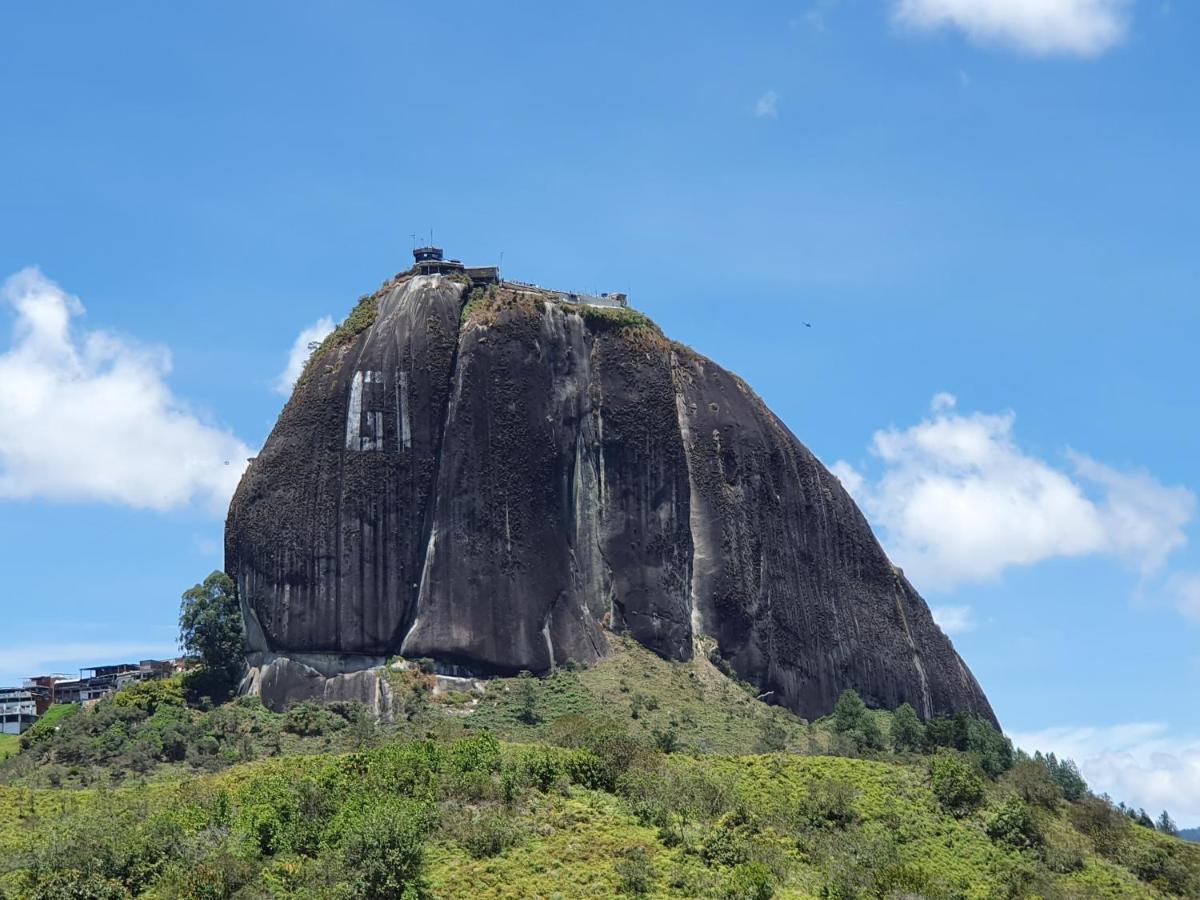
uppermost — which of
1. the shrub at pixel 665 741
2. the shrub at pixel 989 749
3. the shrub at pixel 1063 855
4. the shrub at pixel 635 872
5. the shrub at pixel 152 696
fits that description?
the shrub at pixel 152 696

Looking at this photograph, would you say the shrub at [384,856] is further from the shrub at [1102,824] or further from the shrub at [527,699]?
the shrub at [1102,824]

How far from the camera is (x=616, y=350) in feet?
381

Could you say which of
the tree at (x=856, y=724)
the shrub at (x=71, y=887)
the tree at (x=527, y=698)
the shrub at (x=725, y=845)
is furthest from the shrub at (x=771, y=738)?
the shrub at (x=71, y=887)

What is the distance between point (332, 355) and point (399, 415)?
663cm

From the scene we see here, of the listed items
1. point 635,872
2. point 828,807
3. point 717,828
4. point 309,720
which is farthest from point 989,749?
point 635,872

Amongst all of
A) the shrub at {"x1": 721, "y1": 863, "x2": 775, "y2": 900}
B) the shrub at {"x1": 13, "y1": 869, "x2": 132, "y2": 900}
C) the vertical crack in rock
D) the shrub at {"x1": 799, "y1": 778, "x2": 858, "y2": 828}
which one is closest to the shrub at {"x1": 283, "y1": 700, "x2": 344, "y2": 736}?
the shrub at {"x1": 799, "y1": 778, "x2": 858, "y2": 828}

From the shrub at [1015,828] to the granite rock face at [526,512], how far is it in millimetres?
32654

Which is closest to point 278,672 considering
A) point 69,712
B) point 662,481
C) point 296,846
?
point 69,712

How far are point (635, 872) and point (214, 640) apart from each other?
50256 millimetres

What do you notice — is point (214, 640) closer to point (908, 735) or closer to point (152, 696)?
point (152, 696)

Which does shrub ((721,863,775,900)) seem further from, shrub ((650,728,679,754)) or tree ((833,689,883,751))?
tree ((833,689,883,751))

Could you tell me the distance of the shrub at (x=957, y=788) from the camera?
266ft

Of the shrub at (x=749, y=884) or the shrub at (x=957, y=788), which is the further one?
the shrub at (x=957, y=788)

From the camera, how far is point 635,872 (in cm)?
6294
